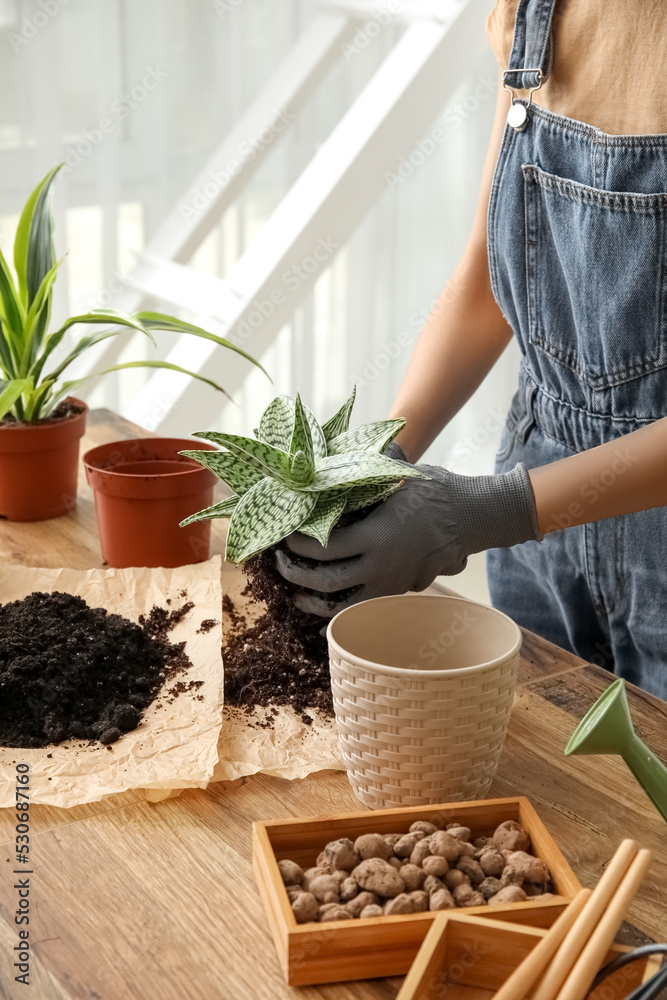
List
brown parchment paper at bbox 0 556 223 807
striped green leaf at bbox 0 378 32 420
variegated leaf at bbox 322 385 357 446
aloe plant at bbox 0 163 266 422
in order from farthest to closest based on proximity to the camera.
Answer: aloe plant at bbox 0 163 266 422, striped green leaf at bbox 0 378 32 420, variegated leaf at bbox 322 385 357 446, brown parchment paper at bbox 0 556 223 807

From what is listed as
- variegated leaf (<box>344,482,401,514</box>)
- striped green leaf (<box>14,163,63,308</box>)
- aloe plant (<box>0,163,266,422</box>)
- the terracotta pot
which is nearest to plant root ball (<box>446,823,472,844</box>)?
variegated leaf (<box>344,482,401,514</box>)

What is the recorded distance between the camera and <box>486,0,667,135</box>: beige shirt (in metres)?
1.12

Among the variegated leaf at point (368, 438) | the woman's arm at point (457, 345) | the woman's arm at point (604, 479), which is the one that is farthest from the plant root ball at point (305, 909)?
the woman's arm at point (457, 345)

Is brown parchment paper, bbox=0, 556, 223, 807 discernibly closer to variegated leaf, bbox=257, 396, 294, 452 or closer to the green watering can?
variegated leaf, bbox=257, 396, 294, 452

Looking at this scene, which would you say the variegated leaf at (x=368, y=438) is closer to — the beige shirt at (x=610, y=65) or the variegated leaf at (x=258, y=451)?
the variegated leaf at (x=258, y=451)

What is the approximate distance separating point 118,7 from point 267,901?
2711 mm

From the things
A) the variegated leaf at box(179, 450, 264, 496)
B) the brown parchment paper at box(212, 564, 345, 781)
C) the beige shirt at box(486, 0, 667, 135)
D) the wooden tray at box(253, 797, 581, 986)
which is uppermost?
the beige shirt at box(486, 0, 667, 135)

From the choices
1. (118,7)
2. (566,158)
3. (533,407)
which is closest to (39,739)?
(533,407)

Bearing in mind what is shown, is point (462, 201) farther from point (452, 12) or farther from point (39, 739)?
point (39, 739)

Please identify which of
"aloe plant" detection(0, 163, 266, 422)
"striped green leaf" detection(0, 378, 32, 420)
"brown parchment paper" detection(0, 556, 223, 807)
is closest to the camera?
"brown parchment paper" detection(0, 556, 223, 807)

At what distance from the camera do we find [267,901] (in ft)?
2.20

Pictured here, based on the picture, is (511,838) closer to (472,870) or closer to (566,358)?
(472,870)

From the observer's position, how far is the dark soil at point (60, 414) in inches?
56.6

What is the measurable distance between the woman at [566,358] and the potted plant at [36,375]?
1.48 feet
